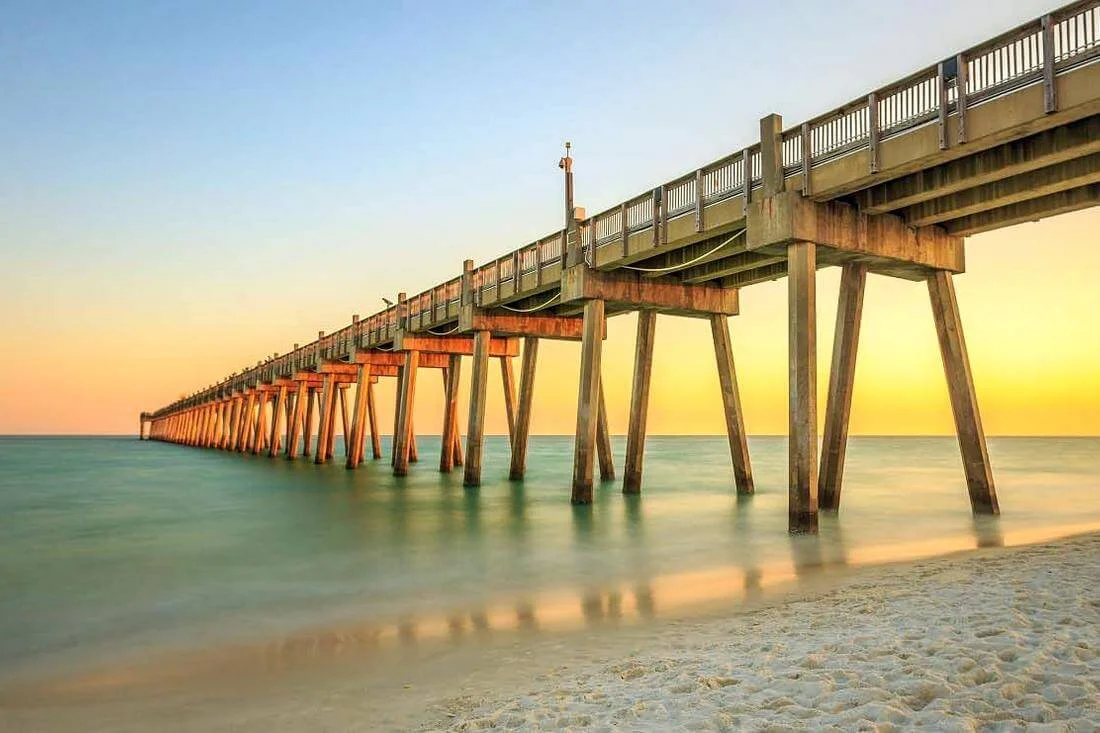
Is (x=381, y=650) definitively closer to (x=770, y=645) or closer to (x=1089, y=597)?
(x=770, y=645)

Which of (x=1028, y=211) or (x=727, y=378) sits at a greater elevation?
(x=1028, y=211)

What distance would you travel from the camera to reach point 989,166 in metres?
13.3

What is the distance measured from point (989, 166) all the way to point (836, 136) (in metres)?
2.69

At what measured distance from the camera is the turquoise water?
9.77 m

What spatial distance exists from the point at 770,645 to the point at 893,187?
38.5ft

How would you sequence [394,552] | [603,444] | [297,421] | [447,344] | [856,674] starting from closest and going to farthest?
[856,674], [394,552], [603,444], [447,344], [297,421]

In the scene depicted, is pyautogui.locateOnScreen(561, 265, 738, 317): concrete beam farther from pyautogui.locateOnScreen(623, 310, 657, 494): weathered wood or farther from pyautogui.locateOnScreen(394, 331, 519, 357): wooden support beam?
pyautogui.locateOnScreen(394, 331, 519, 357): wooden support beam

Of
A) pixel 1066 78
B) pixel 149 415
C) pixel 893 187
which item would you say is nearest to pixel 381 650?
pixel 1066 78

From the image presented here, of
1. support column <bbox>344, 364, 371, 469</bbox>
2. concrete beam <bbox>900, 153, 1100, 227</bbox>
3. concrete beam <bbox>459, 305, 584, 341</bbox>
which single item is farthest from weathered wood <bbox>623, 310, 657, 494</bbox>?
support column <bbox>344, 364, 371, 469</bbox>

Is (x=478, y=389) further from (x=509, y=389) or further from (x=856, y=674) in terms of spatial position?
(x=856, y=674)

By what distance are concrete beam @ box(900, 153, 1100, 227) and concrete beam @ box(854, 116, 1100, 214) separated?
2.55 ft

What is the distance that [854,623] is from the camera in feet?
23.3

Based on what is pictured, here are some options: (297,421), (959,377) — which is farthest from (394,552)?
(297,421)

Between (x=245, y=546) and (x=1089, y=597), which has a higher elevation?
(x=1089, y=597)
